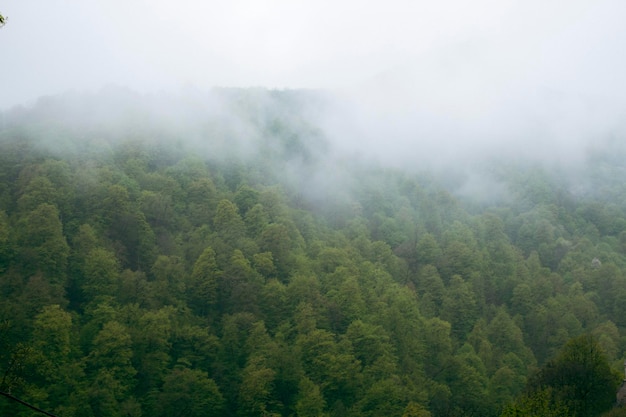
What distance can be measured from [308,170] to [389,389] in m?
83.5

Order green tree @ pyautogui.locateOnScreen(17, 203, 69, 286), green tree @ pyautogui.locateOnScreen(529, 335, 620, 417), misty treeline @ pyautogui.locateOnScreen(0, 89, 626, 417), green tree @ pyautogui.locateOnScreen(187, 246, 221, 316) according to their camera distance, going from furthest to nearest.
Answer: green tree @ pyautogui.locateOnScreen(187, 246, 221, 316)
green tree @ pyautogui.locateOnScreen(17, 203, 69, 286)
misty treeline @ pyautogui.locateOnScreen(0, 89, 626, 417)
green tree @ pyautogui.locateOnScreen(529, 335, 620, 417)

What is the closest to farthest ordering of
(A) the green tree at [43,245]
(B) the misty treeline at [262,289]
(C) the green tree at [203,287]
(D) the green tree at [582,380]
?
(D) the green tree at [582,380] → (B) the misty treeline at [262,289] → (A) the green tree at [43,245] → (C) the green tree at [203,287]

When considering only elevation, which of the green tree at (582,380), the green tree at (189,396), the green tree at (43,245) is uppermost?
the green tree at (43,245)

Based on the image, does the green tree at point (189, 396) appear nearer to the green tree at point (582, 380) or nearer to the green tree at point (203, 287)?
the green tree at point (203, 287)

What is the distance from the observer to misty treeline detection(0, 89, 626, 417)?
173ft

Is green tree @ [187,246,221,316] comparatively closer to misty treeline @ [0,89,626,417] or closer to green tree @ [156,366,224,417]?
misty treeline @ [0,89,626,417]

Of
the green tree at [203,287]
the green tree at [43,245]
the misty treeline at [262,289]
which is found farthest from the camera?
the green tree at [203,287]

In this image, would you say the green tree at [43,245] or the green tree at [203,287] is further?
A: the green tree at [203,287]

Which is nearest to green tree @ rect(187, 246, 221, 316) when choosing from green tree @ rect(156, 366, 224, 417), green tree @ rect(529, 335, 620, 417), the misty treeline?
the misty treeline

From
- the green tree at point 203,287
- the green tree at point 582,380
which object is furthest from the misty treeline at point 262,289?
the green tree at point 203,287

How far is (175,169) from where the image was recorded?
96.6 meters

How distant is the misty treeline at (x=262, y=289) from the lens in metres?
52.8

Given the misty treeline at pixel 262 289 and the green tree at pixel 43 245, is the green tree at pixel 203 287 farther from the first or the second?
the green tree at pixel 43 245

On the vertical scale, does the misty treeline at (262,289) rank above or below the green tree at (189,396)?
above
